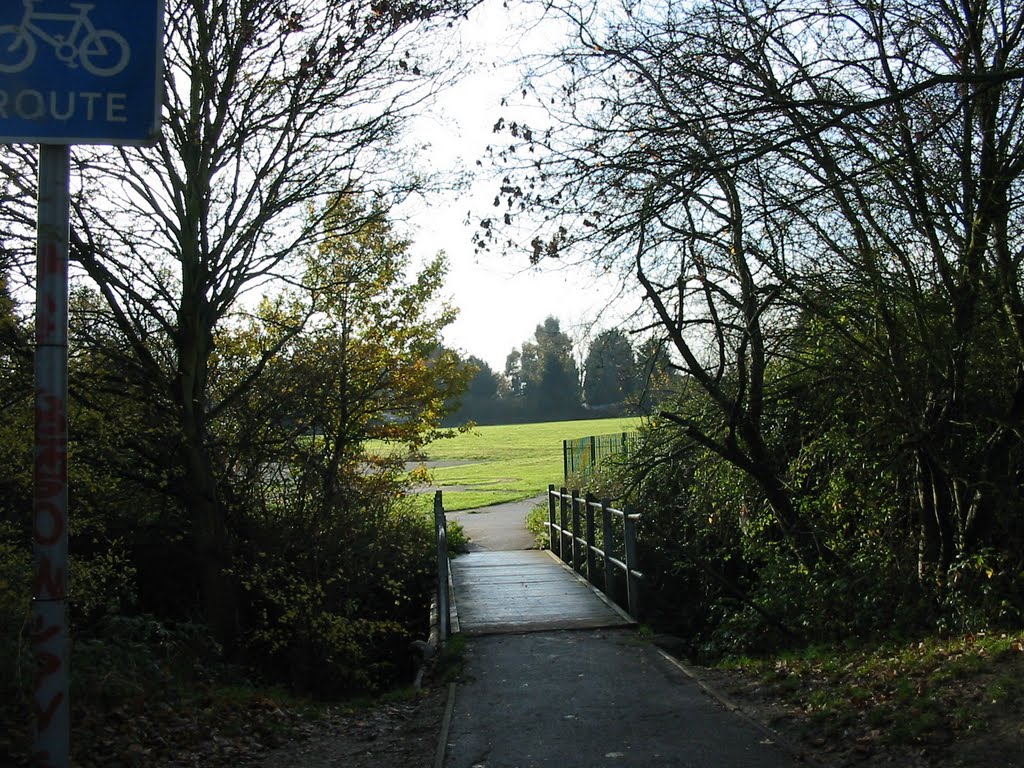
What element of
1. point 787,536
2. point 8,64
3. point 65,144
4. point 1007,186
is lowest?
point 787,536

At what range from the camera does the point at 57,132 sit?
9.98ft

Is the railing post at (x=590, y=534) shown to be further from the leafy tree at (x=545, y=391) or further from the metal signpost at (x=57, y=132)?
the leafy tree at (x=545, y=391)

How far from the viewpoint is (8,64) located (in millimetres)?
3041

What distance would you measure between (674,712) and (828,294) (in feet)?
13.1

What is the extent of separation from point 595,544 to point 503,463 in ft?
122

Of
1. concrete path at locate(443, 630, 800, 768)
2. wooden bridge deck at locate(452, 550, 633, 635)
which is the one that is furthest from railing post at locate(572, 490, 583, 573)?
concrete path at locate(443, 630, 800, 768)

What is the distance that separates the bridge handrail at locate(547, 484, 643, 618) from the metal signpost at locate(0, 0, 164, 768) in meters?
8.29

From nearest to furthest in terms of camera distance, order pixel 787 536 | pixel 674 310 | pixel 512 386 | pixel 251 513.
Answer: pixel 674 310 < pixel 787 536 < pixel 251 513 < pixel 512 386

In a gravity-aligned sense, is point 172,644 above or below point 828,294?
below

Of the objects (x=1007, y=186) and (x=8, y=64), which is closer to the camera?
(x=8, y=64)

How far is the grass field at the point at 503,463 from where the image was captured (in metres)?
34.3

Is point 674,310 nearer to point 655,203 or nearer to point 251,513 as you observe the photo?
point 655,203

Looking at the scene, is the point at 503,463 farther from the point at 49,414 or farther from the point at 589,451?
the point at 49,414

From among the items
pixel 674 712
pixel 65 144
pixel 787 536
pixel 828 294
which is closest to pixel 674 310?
pixel 828 294
